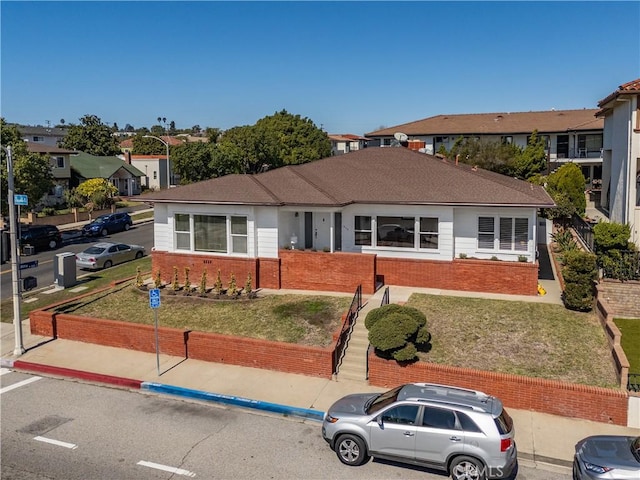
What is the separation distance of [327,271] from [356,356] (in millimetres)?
5558

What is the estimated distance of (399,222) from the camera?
71.9ft

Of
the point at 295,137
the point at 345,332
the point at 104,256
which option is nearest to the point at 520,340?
the point at 345,332

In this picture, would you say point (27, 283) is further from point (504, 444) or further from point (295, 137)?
point (295, 137)

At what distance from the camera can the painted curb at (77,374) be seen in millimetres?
15511

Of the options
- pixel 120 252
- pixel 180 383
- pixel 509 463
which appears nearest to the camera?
pixel 509 463

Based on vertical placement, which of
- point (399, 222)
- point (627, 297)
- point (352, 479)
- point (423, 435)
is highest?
point (399, 222)

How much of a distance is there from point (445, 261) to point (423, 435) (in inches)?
431

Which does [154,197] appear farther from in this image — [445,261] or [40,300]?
[445,261]

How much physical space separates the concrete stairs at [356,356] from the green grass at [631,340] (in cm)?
690

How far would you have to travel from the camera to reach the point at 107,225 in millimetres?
42438

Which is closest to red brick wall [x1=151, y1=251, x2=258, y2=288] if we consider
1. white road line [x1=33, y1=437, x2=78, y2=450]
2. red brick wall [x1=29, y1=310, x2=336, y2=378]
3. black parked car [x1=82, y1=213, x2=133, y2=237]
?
red brick wall [x1=29, y1=310, x2=336, y2=378]

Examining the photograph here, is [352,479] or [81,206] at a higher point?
[81,206]

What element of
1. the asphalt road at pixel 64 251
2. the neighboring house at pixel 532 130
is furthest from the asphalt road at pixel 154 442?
the neighboring house at pixel 532 130

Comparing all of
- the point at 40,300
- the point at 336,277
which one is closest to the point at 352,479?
the point at 336,277
